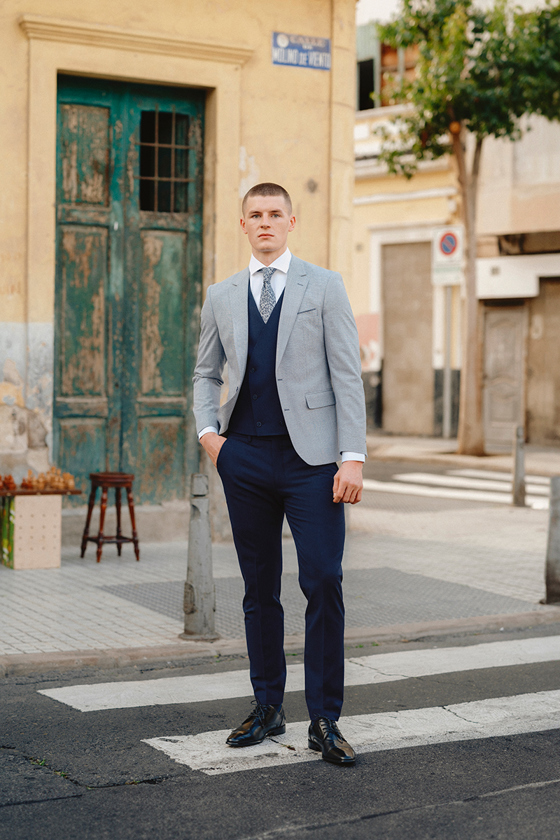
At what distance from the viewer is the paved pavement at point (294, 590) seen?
6.49 metres

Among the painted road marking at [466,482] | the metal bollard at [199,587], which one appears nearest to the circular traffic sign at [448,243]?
the painted road marking at [466,482]

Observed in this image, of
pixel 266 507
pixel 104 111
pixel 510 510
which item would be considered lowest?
pixel 510 510

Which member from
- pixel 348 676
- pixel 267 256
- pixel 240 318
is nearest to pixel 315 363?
pixel 240 318

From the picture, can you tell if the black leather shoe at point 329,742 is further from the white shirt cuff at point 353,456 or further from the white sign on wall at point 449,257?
the white sign on wall at point 449,257

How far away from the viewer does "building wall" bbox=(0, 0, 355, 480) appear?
30.6 ft

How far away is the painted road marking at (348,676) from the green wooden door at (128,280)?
4297mm

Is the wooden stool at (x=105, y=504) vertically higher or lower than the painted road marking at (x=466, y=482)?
higher

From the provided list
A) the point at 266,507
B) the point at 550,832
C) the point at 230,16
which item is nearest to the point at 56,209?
the point at 230,16

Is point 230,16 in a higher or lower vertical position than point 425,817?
higher

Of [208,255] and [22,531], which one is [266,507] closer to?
[22,531]

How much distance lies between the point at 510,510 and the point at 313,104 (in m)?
5.42

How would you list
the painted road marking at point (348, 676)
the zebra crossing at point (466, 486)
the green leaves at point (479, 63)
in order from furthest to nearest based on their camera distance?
1. the green leaves at point (479, 63)
2. the zebra crossing at point (466, 486)
3. the painted road marking at point (348, 676)

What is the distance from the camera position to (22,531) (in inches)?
344

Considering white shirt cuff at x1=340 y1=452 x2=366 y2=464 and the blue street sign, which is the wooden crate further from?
white shirt cuff at x1=340 y1=452 x2=366 y2=464
